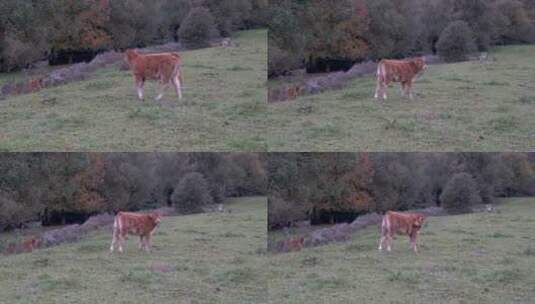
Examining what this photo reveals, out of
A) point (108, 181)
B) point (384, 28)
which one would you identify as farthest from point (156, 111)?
point (384, 28)

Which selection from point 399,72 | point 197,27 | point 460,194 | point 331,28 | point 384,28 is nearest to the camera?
point 331,28

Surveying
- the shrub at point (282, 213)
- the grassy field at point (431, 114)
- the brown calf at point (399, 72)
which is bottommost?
the shrub at point (282, 213)

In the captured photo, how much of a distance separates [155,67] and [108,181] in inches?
59.0

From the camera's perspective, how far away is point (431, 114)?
10.8 m

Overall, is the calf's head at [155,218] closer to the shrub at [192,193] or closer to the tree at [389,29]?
the shrub at [192,193]

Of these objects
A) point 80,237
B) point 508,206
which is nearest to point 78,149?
point 80,237

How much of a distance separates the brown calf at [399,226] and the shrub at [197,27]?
3080 millimetres

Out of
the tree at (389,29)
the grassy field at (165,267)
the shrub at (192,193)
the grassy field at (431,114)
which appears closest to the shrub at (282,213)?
the grassy field at (165,267)

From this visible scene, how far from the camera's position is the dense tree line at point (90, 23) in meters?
10.8

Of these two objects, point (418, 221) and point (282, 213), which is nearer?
point (282, 213)

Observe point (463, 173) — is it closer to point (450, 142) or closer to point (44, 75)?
point (450, 142)

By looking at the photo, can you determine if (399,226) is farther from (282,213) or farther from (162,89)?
(162,89)

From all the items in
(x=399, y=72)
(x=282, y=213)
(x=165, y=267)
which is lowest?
(x=165, y=267)

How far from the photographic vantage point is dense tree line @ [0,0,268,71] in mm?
10797
